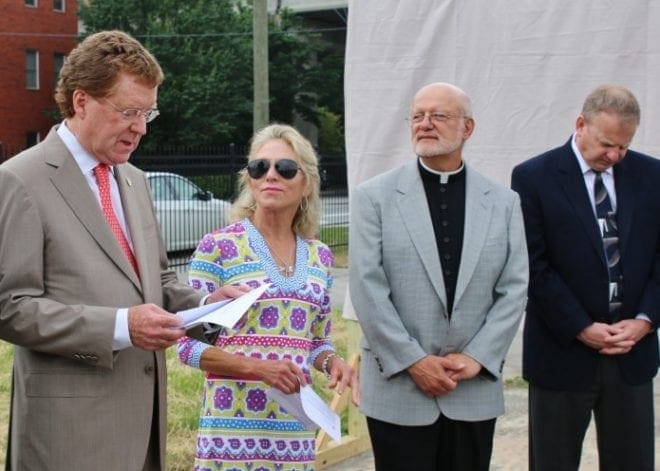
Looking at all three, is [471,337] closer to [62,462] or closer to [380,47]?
[62,462]

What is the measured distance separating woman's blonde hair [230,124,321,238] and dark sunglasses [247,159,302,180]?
0.07 metres

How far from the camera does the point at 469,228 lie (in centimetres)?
361

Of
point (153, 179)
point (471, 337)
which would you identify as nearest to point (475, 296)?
point (471, 337)

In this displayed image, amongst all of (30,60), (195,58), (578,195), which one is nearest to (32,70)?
(30,60)

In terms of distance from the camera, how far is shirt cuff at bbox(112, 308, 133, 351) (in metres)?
2.59

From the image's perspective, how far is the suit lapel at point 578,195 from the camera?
3961 mm

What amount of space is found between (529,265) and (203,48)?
128ft

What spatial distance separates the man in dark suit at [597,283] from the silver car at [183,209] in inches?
433

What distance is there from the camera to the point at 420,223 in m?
3.60

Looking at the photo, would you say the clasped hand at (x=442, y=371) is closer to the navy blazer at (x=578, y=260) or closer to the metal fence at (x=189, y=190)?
the navy blazer at (x=578, y=260)

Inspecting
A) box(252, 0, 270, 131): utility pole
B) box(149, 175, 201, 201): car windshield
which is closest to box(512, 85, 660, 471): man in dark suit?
box(149, 175, 201, 201): car windshield

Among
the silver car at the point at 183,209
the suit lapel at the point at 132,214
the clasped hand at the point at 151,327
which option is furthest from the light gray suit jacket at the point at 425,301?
the silver car at the point at 183,209

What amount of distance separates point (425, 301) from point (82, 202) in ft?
4.58

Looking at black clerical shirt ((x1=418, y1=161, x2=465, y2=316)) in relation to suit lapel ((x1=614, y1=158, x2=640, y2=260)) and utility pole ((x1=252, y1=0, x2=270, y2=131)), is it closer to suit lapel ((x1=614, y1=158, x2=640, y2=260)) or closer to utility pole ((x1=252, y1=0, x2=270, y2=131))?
suit lapel ((x1=614, y1=158, x2=640, y2=260))
